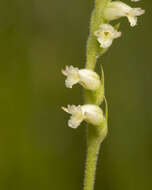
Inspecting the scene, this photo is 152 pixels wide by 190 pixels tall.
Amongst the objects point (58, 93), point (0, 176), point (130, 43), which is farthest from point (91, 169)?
point (130, 43)

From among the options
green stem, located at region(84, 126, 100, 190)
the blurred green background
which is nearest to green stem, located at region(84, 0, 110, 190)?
green stem, located at region(84, 126, 100, 190)

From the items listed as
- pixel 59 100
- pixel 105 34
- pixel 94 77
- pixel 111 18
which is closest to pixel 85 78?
pixel 94 77

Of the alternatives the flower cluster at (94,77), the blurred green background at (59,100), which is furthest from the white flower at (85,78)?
the blurred green background at (59,100)

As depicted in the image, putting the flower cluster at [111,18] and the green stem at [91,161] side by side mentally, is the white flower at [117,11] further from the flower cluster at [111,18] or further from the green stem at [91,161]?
the green stem at [91,161]

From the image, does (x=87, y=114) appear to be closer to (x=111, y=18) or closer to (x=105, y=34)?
(x=105, y=34)

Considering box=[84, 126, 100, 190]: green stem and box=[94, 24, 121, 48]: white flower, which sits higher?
box=[94, 24, 121, 48]: white flower

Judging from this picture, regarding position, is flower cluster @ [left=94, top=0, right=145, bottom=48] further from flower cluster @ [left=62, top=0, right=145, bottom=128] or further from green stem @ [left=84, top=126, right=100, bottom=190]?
green stem @ [left=84, top=126, right=100, bottom=190]
